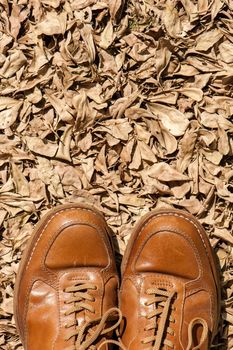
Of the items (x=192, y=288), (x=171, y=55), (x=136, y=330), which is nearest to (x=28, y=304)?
(x=136, y=330)

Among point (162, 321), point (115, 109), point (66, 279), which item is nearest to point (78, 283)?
point (66, 279)

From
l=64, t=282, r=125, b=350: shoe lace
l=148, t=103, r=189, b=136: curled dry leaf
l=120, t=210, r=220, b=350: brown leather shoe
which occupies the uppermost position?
l=148, t=103, r=189, b=136: curled dry leaf

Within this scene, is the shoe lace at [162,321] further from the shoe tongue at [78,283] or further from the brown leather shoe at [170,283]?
the shoe tongue at [78,283]

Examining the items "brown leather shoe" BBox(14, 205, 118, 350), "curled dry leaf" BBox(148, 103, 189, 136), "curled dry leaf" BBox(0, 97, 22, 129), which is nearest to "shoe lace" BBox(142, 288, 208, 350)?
"brown leather shoe" BBox(14, 205, 118, 350)

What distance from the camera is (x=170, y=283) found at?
1.83 metres

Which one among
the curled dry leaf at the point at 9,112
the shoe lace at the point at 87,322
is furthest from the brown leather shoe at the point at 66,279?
the curled dry leaf at the point at 9,112

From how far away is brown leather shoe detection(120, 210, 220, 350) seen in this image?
5.95ft

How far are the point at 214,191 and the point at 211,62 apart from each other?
0.35m

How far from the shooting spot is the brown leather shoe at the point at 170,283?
5.95 ft

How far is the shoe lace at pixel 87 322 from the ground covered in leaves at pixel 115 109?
20cm

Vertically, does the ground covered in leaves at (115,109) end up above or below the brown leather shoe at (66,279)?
above

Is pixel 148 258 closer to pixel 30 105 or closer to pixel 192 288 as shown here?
pixel 192 288

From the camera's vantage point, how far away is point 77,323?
5.93 ft

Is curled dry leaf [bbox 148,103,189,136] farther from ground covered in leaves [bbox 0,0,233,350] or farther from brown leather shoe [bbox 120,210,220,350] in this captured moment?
brown leather shoe [bbox 120,210,220,350]
